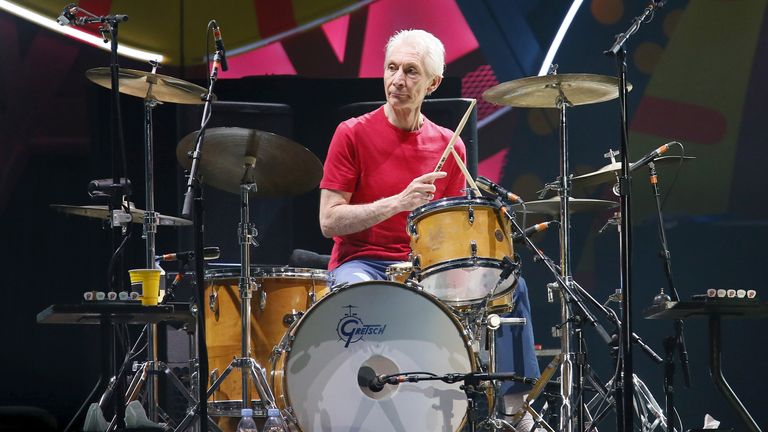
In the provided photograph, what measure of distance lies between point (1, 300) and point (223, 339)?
197cm

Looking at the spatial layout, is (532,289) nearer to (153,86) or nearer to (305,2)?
(305,2)

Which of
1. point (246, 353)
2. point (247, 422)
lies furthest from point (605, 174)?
point (247, 422)

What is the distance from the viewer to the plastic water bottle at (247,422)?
4031 millimetres

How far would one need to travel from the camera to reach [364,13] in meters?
6.09

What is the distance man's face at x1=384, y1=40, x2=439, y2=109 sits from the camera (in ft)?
14.6


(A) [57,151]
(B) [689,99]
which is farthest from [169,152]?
(B) [689,99]

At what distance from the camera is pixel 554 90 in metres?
4.61

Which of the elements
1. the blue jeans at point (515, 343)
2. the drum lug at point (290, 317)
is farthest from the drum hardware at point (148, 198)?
the blue jeans at point (515, 343)

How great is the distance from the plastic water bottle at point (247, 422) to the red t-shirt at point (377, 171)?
766 millimetres

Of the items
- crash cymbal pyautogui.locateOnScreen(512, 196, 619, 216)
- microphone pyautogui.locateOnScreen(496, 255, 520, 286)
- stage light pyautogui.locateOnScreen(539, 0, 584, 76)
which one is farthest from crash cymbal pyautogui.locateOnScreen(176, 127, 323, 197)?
stage light pyautogui.locateOnScreen(539, 0, 584, 76)

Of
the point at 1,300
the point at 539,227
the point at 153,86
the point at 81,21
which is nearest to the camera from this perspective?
the point at 539,227

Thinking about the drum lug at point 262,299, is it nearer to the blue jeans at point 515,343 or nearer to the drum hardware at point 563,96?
the blue jeans at point 515,343

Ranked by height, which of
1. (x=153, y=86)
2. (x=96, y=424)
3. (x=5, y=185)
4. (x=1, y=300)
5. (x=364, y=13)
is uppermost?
(x=364, y=13)

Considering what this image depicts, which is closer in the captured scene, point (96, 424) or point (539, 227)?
point (96, 424)
